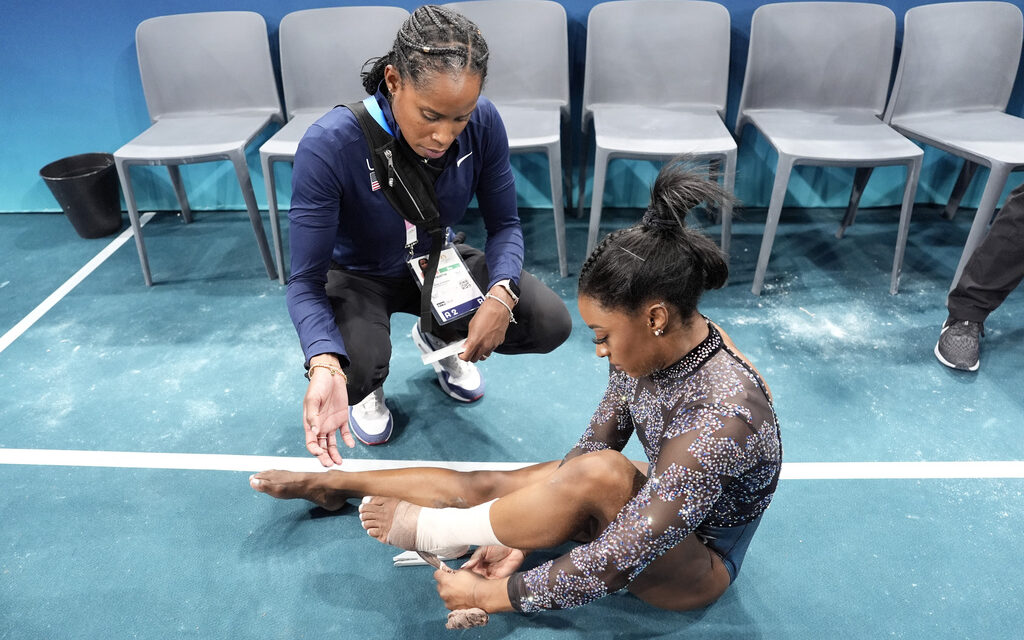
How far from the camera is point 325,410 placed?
149 cm

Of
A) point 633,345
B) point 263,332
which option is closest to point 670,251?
point 633,345

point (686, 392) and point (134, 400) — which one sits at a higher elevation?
point (686, 392)

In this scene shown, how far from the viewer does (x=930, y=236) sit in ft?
10.2

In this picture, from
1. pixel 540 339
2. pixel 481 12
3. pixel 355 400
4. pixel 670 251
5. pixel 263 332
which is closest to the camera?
pixel 670 251

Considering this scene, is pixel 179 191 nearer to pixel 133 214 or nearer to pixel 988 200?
pixel 133 214

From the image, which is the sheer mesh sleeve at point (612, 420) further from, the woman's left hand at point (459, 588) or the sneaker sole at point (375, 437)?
the sneaker sole at point (375, 437)

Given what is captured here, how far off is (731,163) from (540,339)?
116cm

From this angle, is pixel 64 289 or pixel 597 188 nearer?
pixel 597 188

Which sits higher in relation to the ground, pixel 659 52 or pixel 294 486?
pixel 659 52

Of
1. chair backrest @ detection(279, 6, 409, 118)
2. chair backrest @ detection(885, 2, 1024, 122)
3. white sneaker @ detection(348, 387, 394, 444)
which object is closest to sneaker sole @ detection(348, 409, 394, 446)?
white sneaker @ detection(348, 387, 394, 444)

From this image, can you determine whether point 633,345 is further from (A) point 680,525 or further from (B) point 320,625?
(B) point 320,625

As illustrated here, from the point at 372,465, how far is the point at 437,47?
1.17 metres

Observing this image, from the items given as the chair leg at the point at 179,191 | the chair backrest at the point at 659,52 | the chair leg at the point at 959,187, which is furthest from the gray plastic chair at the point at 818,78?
the chair leg at the point at 179,191

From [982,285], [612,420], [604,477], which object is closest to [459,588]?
[604,477]
